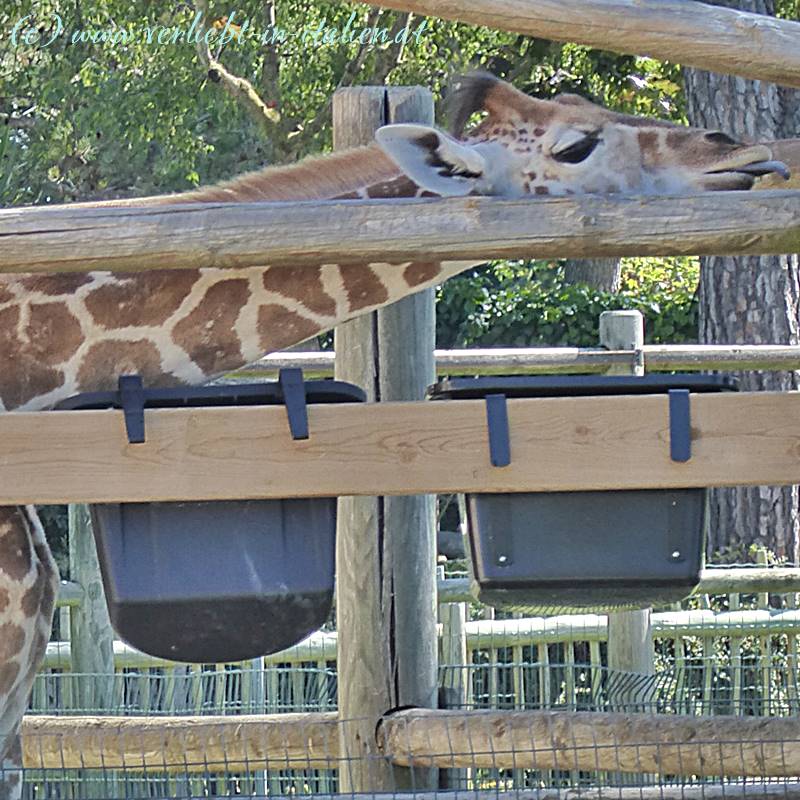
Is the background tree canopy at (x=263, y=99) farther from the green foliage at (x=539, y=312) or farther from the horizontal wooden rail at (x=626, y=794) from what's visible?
the horizontal wooden rail at (x=626, y=794)

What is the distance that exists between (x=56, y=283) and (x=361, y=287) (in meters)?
0.74

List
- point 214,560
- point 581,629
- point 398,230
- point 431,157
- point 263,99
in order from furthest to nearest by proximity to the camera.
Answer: point 263,99
point 581,629
point 431,157
point 214,560
point 398,230

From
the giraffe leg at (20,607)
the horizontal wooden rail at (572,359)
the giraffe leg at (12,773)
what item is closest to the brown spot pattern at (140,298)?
the giraffe leg at (20,607)

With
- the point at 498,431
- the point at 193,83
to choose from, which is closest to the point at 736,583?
the point at 498,431

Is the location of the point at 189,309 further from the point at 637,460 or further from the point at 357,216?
the point at 637,460

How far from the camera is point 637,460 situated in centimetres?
277

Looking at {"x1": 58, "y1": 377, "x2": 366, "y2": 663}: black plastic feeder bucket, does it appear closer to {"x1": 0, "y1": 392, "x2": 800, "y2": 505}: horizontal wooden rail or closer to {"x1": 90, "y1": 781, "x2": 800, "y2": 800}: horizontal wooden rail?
{"x1": 0, "y1": 392, "x2": 800, "y2": 505}: horizontal wooden rail

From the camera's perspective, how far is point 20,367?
3.42m

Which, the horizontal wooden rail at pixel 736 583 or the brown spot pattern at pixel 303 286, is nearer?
the brown spot pattern at pixel 303 286

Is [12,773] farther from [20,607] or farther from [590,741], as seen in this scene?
[590,741]

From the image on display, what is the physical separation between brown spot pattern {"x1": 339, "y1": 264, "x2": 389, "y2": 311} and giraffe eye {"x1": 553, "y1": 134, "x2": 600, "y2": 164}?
23.0 inches

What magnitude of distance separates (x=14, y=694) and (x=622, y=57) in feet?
28.1

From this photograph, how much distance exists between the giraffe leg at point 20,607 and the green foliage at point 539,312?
8368mm

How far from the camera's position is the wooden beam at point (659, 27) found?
2.88 meters
